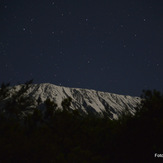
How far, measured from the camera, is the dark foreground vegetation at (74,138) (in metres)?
7.75

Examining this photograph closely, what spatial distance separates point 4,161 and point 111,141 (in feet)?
22.7

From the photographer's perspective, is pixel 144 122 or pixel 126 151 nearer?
pixel 144 122

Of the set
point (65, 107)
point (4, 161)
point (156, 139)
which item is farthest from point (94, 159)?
point (65, 107)

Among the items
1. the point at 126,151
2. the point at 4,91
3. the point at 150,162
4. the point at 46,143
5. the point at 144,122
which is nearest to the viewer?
the point at 46,143

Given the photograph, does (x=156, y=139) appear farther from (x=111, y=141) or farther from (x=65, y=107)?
(x=65, y=107)

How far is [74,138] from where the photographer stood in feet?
35.8

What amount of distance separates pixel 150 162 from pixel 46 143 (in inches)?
207

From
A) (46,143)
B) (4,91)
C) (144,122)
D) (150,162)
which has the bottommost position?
(150,162)

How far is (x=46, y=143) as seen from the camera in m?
8.02

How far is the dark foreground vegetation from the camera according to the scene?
7750 mm

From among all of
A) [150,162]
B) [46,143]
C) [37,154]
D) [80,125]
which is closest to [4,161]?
[37,154]

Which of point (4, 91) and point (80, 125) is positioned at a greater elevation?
point (4, 91)

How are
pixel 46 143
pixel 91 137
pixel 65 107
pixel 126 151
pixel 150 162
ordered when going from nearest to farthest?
1. pixel 46 143
2. pixel 150 162
3. pixel 126 151
4. pixel 91 137
5. pixel 65 107

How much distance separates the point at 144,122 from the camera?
9.50 m
